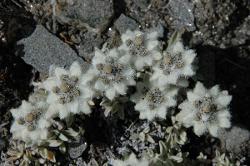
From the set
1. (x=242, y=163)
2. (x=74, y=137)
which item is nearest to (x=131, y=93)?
(x=74, y=137)

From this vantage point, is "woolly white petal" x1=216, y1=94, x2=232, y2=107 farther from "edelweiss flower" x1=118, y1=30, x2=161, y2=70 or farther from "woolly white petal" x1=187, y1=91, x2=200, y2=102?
"edelweiss flower" x1=118, y1=30, x2=161, y2=70

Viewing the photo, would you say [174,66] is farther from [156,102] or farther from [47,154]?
[47,154]

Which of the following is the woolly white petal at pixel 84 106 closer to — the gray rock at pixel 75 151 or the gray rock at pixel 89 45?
the gray rock at pixel 75 151

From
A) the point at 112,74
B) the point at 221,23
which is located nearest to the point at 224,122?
the point at 112,74

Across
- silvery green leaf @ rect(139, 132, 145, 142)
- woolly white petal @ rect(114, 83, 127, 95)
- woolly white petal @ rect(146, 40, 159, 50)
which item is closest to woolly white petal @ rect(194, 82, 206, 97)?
woolly white petal @ rect(146, 40, 159, 50)

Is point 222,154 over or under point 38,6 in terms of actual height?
under

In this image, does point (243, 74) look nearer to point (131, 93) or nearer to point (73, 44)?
point (131, 93)

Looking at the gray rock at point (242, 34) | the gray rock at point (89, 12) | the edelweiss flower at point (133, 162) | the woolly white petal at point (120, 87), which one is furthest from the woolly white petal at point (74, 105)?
the gray rock at point (242, 34)
